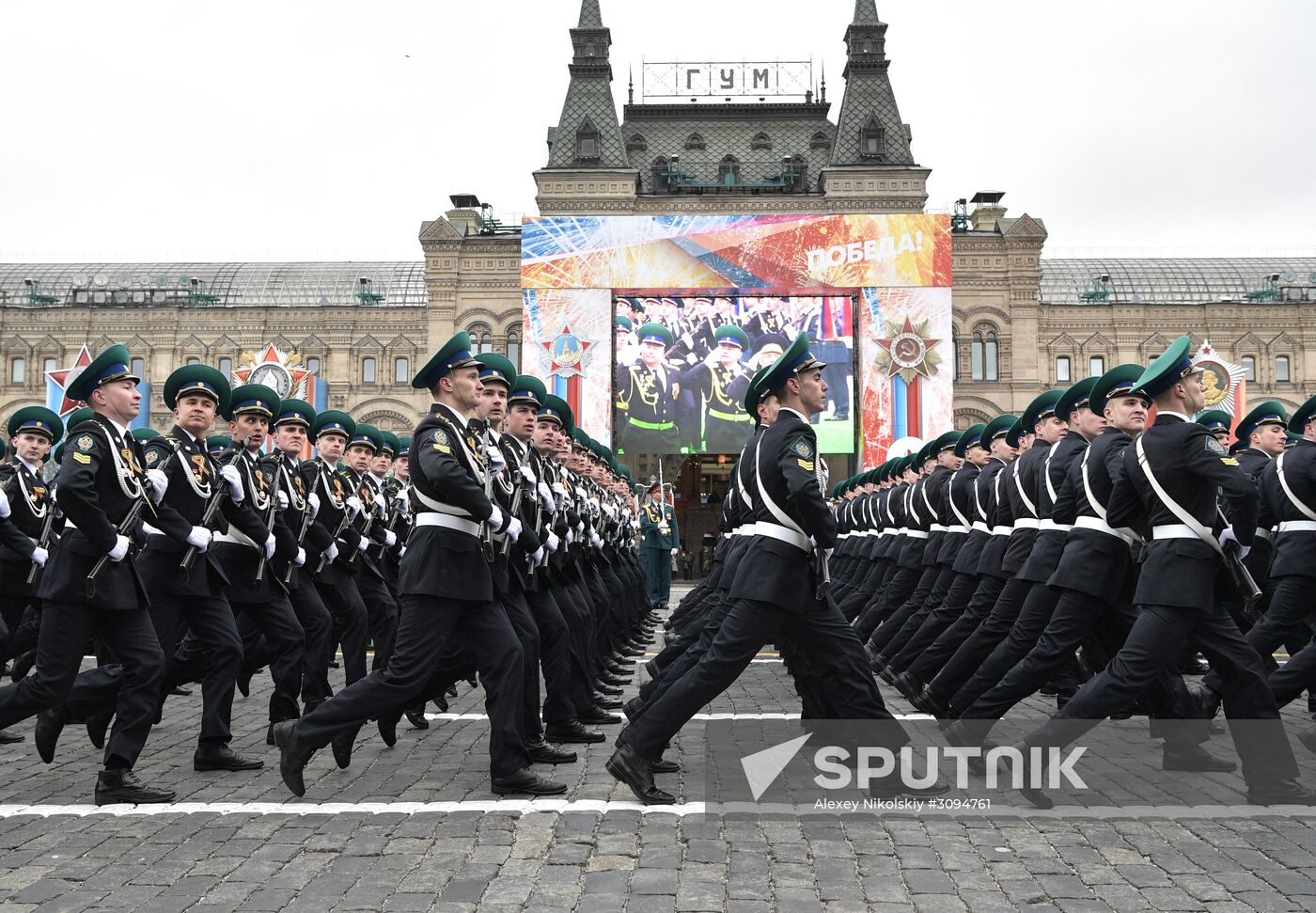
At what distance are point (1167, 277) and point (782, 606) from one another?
168 ft

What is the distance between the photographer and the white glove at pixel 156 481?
592 cm

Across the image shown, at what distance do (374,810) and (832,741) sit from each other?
85.0 inches

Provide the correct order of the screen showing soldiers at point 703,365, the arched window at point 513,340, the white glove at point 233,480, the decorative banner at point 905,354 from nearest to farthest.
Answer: the white glove at point 233,480 → the screen showing soldiers at point 703,365 → the decorative banner at point 905,354 → the arched window at point 513,340

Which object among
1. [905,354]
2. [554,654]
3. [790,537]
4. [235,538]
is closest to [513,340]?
[905,354]

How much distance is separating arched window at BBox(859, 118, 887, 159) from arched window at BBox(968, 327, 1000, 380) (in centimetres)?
783

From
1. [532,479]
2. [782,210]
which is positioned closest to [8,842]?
[532,479]

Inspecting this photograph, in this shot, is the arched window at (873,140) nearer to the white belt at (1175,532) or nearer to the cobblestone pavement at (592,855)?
the cobblestone pavement at (592,855)

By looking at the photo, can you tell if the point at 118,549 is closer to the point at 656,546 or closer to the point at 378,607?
the point at 378,607

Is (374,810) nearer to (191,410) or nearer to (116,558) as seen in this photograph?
(116,558)

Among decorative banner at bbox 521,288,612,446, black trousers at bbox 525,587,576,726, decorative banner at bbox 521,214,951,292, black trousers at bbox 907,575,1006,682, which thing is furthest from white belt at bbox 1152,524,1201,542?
decorative banner at bbox 521,214,951,292

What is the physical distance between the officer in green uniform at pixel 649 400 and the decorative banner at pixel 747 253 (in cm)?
172

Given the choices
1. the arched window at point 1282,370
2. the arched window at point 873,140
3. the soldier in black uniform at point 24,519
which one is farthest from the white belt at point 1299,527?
the arched window at point 1282,370

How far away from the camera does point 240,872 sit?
14.0 feet

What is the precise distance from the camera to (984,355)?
1831 inches
